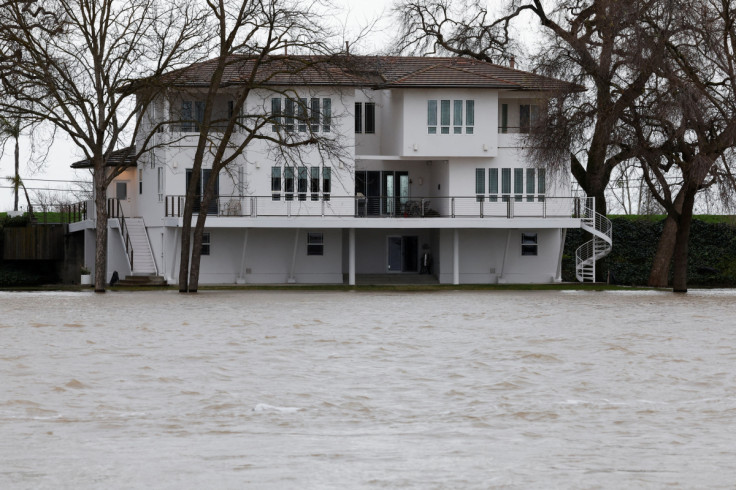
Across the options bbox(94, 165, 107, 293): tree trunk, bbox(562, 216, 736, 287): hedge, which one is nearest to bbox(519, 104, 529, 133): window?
bbox(562, 216, 736, 287): hedge

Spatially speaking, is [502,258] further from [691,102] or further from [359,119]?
[691,102]

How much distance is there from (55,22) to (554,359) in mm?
27863

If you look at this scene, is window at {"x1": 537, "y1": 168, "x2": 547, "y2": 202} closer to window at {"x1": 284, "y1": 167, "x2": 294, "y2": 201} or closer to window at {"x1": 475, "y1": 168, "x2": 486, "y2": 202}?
window at {"x1": 475, "y1": 168, "x2": 486, "y2": 202}

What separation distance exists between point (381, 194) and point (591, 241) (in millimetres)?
9700

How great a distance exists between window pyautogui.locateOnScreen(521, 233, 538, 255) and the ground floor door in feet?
16.4

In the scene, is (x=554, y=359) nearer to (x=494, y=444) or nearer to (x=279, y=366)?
(x=279, y=366)

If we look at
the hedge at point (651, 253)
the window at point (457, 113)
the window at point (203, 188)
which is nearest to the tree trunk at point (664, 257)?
the hedge at point (651, 253)

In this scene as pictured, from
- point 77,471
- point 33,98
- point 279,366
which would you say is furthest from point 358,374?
point 33,98

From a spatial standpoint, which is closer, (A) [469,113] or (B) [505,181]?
(A) [469,113]

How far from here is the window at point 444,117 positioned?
51.3 meters

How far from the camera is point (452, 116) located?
168ft

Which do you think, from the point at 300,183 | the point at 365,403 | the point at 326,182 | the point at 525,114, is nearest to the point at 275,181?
the point at 300,183

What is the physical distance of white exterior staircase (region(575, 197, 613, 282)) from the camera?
50.3 m

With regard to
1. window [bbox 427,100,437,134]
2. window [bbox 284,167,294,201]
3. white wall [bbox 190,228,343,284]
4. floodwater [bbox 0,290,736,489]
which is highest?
window [bbox 427,100,437,134]
